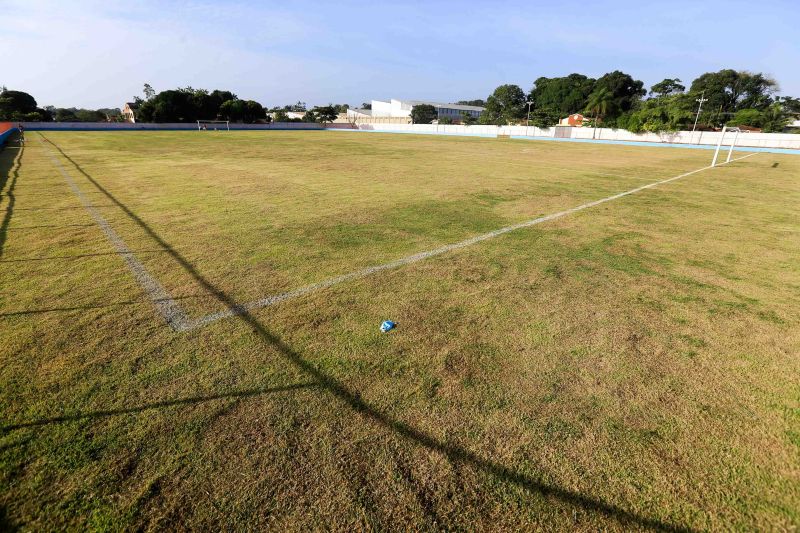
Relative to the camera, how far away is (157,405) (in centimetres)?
288

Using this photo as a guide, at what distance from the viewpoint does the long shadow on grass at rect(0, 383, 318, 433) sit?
269 cm

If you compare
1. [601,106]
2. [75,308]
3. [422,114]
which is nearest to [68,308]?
[75,308]

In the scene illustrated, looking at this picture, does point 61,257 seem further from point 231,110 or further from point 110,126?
point 231,110

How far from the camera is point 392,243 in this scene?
263 inches

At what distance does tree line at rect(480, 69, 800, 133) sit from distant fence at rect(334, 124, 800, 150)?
1622mm

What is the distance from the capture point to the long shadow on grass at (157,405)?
8.82 ft

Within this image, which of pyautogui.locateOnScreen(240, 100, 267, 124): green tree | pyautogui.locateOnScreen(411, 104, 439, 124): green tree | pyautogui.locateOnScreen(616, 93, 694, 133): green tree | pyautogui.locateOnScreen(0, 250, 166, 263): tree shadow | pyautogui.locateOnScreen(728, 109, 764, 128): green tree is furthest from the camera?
pyautogui.locateOnScreen(411, 104, 439, 124): green tree

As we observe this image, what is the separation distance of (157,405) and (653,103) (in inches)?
2682

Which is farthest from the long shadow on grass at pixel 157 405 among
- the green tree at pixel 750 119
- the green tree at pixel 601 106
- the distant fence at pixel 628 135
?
the green tree at pixel 601 106

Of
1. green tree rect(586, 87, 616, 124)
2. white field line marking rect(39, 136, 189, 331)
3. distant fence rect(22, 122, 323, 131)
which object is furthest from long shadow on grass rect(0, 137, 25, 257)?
green tree rect(586, 87, 616, 124)

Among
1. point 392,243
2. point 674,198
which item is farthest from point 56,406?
point 674,198

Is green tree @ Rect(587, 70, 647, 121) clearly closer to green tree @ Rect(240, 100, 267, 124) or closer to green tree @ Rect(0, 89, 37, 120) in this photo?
green tree @ Rect(240, 100, 267, 124)

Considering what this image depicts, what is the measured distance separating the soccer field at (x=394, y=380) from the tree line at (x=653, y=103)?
5810 centimetres

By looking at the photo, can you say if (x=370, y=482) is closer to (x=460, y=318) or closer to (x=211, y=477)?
(x=211, y=477)
